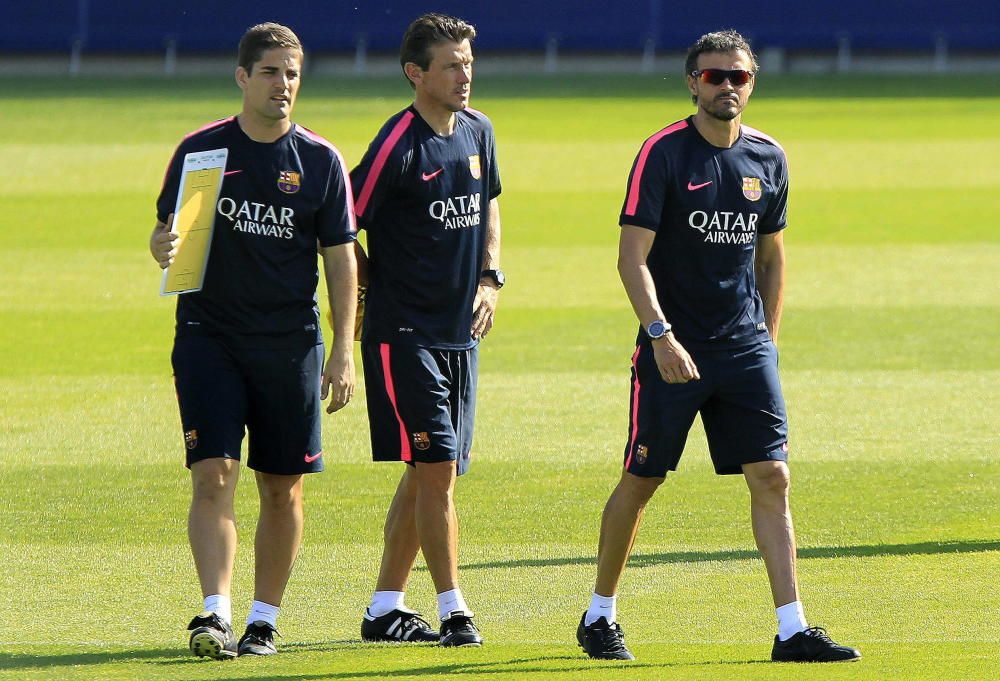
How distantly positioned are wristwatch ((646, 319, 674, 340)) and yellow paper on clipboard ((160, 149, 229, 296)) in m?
1.52

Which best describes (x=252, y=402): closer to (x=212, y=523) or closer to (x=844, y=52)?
(x=212, y=523)

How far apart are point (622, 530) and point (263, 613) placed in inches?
49.9

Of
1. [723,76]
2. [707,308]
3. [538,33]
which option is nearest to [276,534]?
[707,308]

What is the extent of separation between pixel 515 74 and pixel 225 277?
36.5m

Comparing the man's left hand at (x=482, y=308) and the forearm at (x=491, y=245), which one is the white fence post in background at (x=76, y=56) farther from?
the man's left hand at (x=482, y=308)

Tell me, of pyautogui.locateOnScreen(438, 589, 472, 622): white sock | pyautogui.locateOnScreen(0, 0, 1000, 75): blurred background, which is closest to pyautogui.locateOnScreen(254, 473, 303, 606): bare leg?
pyautogui.locateOnScreen(438, 589, 472, 622): white sock

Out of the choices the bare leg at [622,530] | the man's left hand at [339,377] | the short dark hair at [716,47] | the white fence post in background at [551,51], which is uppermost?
the white fence post in background at [551,51]

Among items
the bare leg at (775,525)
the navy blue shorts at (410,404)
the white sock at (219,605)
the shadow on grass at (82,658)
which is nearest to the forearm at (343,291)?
the navy blue shorts at (410,404)

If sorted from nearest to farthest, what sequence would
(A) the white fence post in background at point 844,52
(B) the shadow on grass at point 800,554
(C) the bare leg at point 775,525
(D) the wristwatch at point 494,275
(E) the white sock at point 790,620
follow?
(E) the white sock at point 790,620 < (C) the bare leg at point 775,525 < (D) the wristwatch at point 494,275 < (B) the shadow on grass at point 800,554 < (A) the white fence post in background at point 844,52

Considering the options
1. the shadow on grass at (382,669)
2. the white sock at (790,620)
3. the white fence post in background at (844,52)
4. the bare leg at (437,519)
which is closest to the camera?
the shadow on grass at (382,669)

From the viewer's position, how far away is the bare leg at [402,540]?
6465mm

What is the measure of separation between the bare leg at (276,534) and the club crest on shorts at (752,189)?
184 cm

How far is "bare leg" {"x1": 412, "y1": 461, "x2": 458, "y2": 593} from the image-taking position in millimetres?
6172

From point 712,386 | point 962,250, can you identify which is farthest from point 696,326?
point 962,250
